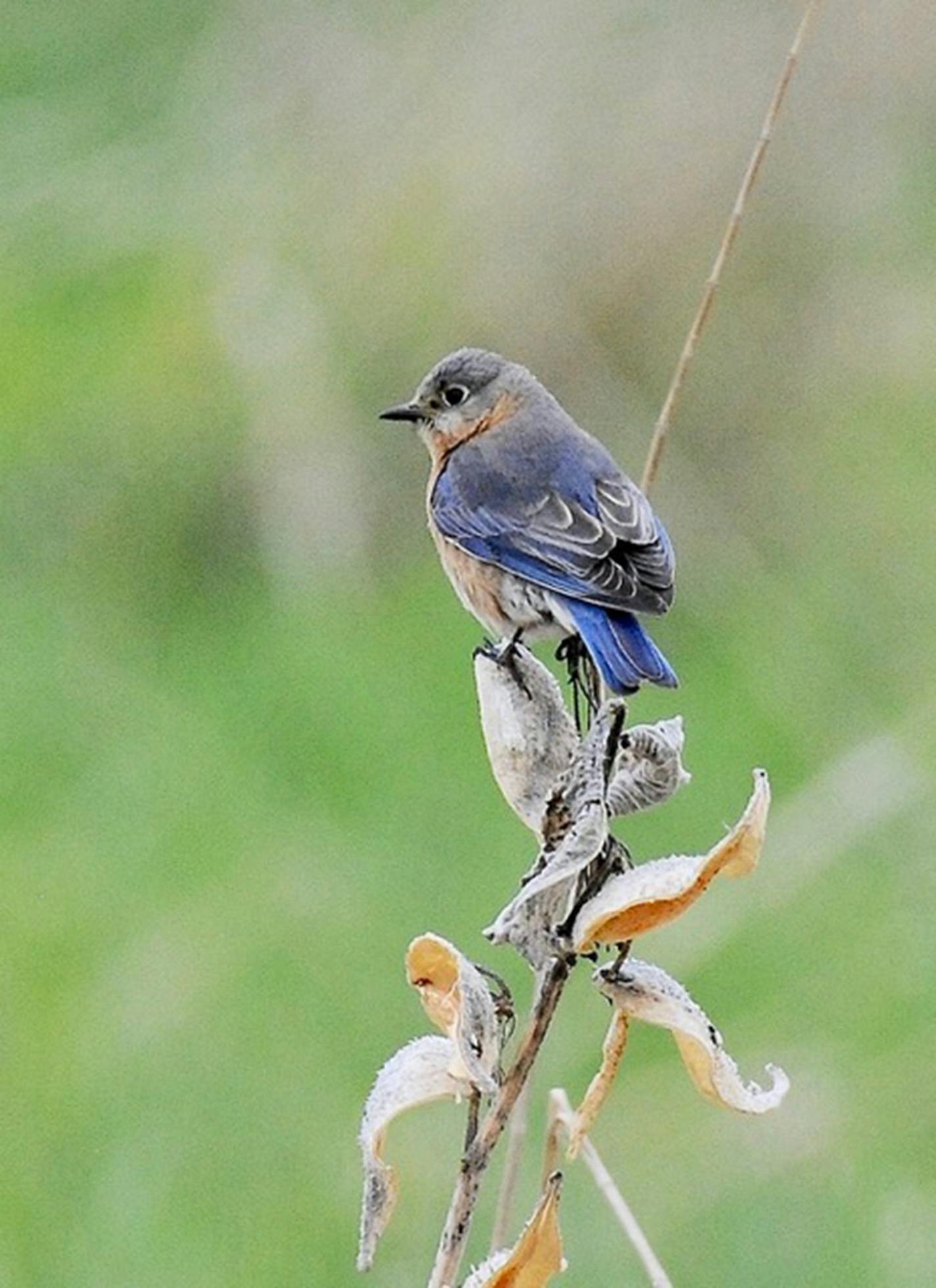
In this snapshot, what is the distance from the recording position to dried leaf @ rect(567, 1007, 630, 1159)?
5.94 ft

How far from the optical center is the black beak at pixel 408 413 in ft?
12.6

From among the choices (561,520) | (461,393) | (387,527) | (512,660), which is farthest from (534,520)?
(387,527)

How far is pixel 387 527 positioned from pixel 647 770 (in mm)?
4526

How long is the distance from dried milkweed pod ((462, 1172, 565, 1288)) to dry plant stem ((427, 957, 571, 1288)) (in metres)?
0.03

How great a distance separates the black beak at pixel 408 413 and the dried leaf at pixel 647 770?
6.40 feet

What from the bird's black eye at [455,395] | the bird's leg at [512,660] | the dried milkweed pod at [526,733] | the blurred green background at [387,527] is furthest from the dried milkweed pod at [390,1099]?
the blurred green background at [387,527]

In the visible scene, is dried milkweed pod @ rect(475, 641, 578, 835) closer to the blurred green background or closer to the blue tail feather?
the blue tail feather

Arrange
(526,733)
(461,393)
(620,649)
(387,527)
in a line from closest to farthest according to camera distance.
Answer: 1. (526,733)
2. (620,649)
3. (461,393)
4. (387,527)

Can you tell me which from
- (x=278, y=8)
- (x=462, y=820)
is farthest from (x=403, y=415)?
(x=278, y=8)

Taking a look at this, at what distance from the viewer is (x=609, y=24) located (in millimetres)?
6156

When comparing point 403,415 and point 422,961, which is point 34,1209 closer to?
point 403,415

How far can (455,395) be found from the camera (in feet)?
12.6

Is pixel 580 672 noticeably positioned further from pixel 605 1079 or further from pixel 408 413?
pixel 605 1079

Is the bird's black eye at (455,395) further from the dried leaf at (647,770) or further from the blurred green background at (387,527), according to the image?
the dried leaf at (647,770)
